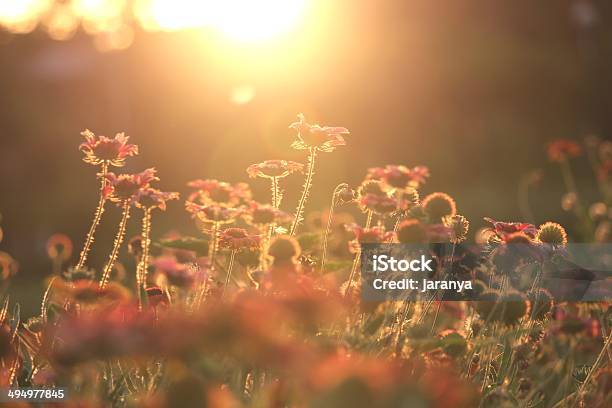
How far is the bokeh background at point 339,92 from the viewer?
47.1ft

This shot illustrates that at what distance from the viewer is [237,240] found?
2.68 m

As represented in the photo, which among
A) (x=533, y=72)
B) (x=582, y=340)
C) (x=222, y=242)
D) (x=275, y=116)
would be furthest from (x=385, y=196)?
(x=533, y=72)

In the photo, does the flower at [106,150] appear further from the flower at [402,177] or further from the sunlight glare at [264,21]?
the sunlight glare at [264,21]

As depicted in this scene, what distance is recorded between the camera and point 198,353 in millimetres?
1452

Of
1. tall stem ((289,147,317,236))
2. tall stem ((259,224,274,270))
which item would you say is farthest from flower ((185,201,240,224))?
tall stem ((289,147,317,236))

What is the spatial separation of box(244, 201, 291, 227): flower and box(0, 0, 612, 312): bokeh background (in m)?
10.7

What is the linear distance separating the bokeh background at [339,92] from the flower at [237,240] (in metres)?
10.7

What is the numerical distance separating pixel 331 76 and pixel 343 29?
51.7 inches

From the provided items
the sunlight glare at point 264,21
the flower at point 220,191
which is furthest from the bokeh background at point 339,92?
the flower at point 220,191

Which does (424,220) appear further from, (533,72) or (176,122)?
(533,72)

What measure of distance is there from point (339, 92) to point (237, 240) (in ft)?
41.4

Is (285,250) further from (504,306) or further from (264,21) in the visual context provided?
(264,21)

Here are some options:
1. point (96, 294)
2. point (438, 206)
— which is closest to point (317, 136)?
point (438, 206)

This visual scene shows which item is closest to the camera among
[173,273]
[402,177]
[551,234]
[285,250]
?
[173,273]
